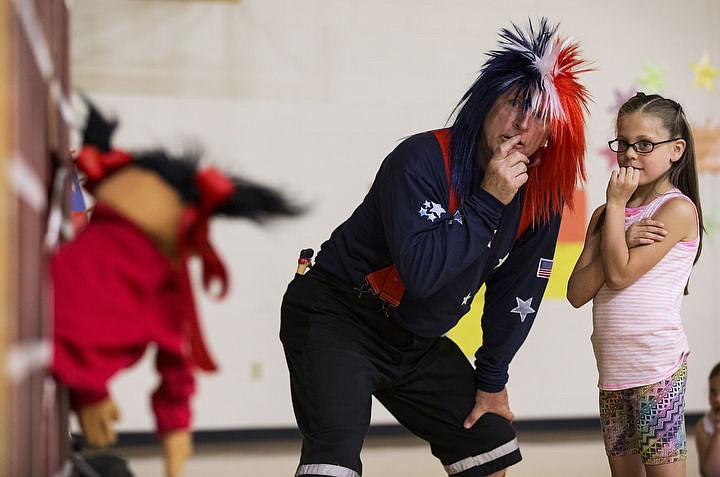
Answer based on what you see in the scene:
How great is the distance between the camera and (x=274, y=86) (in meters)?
3.46

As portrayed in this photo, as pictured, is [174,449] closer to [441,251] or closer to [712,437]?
[441,251]

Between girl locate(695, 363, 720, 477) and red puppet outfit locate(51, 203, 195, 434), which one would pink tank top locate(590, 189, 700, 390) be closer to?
girl locate(695, 363, 720, 477)

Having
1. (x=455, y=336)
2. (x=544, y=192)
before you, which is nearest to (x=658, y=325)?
(x=544, y=192)

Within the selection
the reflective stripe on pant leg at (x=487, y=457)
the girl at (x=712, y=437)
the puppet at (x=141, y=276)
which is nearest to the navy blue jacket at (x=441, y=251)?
the reflective stripe on pant leg at (x=487, y=457)

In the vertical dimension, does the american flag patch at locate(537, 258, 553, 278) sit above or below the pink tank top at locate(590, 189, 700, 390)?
above

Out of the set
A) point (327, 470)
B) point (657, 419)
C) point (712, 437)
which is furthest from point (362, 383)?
point (712, 437)

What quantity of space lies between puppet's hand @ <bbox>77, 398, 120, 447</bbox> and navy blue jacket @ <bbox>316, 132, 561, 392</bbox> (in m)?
0.60

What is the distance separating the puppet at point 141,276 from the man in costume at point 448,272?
477 mm

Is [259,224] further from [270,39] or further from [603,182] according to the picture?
[603,182]

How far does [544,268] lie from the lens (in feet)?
5.97

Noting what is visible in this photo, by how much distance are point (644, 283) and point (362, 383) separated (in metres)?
0.73

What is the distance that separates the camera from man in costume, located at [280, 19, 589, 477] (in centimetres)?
154

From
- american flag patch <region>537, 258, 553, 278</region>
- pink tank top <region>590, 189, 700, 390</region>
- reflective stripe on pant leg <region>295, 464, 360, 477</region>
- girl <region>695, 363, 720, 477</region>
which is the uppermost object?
american flag patch <region>537, 258, 553, 278</region>

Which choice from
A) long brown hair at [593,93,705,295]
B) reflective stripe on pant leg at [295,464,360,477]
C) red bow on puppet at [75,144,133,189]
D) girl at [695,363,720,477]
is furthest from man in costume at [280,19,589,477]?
girl at [695,363,720,477]
